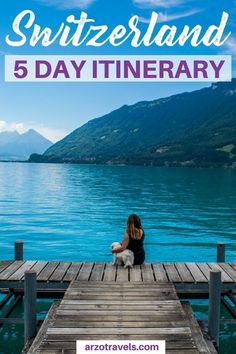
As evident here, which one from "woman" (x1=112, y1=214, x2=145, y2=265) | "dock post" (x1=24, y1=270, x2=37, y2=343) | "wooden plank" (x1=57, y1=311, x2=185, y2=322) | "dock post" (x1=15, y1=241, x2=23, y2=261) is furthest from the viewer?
"dock post" (x1=15, y1=241, x2=23, y2=261)

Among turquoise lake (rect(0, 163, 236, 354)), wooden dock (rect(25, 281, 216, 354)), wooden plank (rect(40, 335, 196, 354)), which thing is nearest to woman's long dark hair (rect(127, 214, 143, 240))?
wooden dock (rect(25, 281, 216, 354))

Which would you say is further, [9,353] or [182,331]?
[9,353]

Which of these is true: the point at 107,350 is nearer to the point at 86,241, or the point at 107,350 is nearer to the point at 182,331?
the point at 182,331

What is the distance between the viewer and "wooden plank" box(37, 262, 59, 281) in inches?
493

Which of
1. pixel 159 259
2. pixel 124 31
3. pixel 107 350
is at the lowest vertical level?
pixel 159 259

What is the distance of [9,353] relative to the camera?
41.3ft

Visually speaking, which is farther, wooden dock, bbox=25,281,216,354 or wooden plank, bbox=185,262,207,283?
wooden plank, bbox=185,262,207,283

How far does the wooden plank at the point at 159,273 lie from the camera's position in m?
12.6

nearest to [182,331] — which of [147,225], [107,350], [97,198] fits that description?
[107,350]

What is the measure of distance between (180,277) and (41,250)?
1845 cm

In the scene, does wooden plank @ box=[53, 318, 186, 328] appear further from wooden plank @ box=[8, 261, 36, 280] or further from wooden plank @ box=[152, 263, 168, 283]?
wooden plank @ box=[8, 261, 36, 280]

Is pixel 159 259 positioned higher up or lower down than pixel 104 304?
lower down

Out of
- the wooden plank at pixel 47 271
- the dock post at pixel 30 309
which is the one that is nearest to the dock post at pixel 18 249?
the wooden plank at pixel 47 271

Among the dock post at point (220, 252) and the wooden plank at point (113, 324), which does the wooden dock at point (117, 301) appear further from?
the dock post at point (220, 252)
